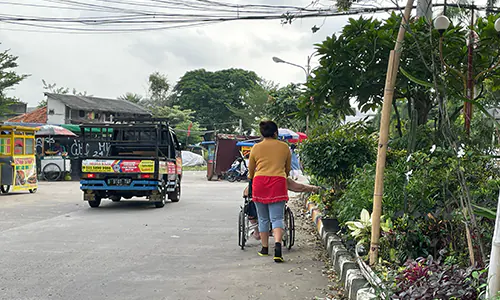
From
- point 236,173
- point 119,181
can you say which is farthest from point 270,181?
point 236,173

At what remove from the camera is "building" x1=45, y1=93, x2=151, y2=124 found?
2039 inches

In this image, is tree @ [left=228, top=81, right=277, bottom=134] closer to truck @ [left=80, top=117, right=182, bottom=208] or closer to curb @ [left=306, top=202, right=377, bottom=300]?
truck @ [left=80, top=117, right=182, bottom=208]

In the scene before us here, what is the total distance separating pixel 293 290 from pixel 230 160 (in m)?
27.0

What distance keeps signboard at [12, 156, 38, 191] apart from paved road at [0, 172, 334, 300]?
5.62 meters

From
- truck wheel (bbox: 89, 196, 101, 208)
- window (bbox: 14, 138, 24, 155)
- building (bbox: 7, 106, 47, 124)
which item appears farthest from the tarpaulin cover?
truck wheel (bbox: 89, 196, 101, 208)

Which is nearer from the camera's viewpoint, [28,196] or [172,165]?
[172,165]

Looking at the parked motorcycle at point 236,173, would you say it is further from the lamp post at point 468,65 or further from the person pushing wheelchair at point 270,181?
the person pushing wheelchair at point 270,181

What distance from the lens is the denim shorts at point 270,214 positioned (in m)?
7.55

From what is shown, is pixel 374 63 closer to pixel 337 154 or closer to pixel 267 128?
pixel 337 154

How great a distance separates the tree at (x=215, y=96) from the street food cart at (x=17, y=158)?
45772 millimetres

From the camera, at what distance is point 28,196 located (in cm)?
1809

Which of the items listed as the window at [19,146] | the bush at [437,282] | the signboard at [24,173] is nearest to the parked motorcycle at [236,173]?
the signboard at [24,173]

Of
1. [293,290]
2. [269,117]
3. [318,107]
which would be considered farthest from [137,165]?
[269,117]

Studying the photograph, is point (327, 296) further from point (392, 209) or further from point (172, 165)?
point (172, 165)
